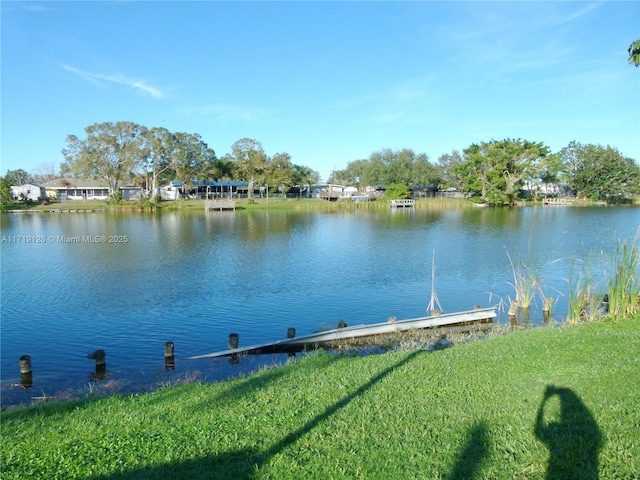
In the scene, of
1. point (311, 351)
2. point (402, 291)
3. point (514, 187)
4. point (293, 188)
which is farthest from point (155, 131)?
point (311, 351)

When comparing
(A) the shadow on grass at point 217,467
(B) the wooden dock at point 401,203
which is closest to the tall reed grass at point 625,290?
(A) the shadow on grass at point 217,467

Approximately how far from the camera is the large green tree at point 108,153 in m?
72.4

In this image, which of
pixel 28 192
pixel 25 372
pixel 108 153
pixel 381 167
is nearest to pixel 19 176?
pixel 28 192

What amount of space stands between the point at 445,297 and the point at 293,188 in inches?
3330

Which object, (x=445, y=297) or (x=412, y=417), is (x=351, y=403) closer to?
(x=412, y=417)

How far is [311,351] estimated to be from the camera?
40.9 feet

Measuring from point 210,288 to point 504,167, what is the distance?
6836cm

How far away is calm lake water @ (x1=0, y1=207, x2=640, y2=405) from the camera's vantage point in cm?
1268

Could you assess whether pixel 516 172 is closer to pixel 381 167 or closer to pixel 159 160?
pixel 381 167

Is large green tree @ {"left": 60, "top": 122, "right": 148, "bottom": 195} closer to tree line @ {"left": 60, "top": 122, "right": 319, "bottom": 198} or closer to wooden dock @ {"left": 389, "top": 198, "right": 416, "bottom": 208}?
tree line @ {"left": 60, "top": 122, "right": 319, "bottom": 198}

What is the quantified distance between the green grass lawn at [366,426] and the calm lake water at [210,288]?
4.09 m

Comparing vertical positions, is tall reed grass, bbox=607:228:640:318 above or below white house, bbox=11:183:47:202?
below

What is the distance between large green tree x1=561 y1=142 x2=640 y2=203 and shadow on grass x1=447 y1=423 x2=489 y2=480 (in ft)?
322

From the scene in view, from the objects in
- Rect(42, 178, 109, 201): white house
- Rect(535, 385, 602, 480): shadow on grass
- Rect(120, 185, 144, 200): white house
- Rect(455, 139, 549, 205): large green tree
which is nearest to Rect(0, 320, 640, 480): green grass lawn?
Rect(535, 385, 602, 480): shadow on grass
